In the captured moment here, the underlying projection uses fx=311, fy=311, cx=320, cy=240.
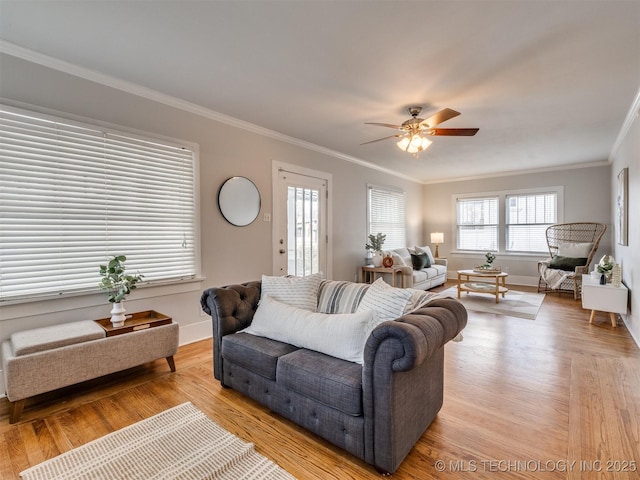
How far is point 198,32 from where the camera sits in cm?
212

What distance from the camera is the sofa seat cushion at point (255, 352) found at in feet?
6.62

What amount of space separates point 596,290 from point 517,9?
367 centimetres

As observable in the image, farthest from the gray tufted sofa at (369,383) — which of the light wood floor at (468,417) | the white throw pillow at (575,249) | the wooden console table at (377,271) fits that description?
the white throw pillow at (575,249)

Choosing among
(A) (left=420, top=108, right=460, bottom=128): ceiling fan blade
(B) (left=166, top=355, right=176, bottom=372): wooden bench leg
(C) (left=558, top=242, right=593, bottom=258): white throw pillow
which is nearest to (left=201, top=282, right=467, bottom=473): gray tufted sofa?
(B) (left=166, top=355, right=176, bottom=372): wooden bench leg

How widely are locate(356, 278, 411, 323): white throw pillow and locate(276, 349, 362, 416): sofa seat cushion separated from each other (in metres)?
0.35

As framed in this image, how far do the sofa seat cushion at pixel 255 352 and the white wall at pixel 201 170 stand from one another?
1299 millimetres

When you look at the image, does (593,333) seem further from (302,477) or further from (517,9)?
(302,477)

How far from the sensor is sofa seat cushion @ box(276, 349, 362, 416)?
1612mm

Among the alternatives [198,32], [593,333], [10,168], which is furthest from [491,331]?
[10,168]

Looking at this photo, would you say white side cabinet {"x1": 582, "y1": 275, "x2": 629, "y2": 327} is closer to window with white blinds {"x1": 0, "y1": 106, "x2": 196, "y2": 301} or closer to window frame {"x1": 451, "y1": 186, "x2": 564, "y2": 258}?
window frame {"x1": 451, "y1": 186, "x2": 564, "y2": 258}

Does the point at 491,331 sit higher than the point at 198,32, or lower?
lower

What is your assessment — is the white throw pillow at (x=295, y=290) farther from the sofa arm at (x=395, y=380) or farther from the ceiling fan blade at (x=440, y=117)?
the ceiling fan blade at (x=440, y=117)

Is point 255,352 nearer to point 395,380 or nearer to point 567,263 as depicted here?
point 395,380

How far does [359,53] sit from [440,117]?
→ 3.46ft
